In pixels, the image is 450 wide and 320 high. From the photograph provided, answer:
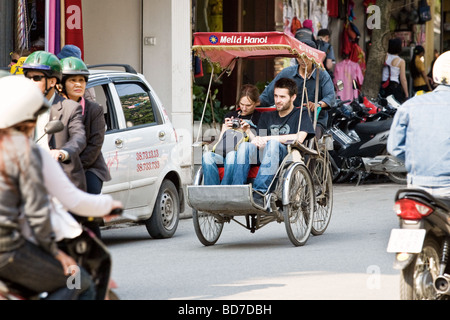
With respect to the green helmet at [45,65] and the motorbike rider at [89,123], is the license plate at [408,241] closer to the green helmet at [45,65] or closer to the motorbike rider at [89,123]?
the motorbike rider at [89,123]

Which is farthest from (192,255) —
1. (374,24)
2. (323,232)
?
(374,24)

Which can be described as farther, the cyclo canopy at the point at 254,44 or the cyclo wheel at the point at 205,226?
the cyclo canopy at the point at 254,44

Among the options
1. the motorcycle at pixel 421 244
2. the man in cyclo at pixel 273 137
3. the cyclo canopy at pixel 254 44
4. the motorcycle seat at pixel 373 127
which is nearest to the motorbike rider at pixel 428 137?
the motorcycle at pixel 421 244

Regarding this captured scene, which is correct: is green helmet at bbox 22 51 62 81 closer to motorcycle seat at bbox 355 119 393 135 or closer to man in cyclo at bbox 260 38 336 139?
man in cyclo at bbox 260 38 336 139

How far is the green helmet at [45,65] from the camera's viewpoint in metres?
7.16

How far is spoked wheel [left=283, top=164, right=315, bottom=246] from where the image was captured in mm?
9469

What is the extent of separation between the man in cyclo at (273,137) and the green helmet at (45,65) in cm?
277

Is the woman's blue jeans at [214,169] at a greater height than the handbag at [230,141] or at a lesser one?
lesser

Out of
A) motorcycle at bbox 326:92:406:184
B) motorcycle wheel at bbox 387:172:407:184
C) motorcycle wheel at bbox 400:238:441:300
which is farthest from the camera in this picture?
motorcycle wheel at bbox 387:172:407:184

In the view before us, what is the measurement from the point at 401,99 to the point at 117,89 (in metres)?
12.2

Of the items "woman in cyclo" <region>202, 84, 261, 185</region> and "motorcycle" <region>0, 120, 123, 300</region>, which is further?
"woman in cyclo" <region>202, 84, 261, 185</region>

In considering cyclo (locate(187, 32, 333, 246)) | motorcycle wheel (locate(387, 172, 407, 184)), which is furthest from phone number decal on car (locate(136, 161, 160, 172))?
motorcycle wheel (locate(387, 172, 407, 184))

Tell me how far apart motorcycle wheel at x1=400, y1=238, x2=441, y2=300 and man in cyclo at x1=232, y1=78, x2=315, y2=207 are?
3395mm

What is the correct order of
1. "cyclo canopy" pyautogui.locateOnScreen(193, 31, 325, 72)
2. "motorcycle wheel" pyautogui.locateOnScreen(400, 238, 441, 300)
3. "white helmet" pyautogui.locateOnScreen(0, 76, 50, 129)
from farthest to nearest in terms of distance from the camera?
"cyclo canopy" pyautogui.locateOnScreen(193, 31, 325, 72)
"motorcycle wheel" pyautogui.locateOnScreen(400, 238, 441, 300)
"white helmet" pyautogui.locateOnScreen(0, 76, 50, 129)
